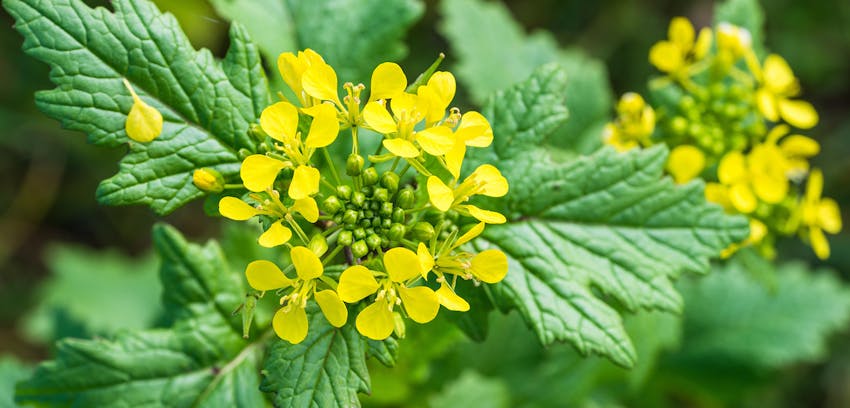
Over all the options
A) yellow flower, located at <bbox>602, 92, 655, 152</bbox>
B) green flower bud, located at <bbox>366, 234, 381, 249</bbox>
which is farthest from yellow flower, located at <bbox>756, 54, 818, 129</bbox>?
green flower bud, located at <bbox>366, 234, 381, 249</bbox>

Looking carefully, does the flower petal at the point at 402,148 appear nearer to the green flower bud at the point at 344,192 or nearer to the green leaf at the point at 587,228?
the green flower bud at the point at 344,192

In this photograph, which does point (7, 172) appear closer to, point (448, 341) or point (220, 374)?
point (220, 374)

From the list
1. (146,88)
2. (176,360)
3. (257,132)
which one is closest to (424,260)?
(257,132)

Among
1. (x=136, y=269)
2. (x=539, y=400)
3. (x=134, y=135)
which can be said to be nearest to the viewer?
(x=134, y=135)

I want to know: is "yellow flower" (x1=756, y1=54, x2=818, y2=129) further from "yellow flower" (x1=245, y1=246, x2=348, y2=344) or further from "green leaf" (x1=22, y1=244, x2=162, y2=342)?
"green leaf" (x1=22, y1=244, x2=162, y2=342)

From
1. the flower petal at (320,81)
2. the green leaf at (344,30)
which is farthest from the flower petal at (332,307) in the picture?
the green leaf at (344,30)

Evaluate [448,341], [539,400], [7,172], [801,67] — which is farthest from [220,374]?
[801,67]
